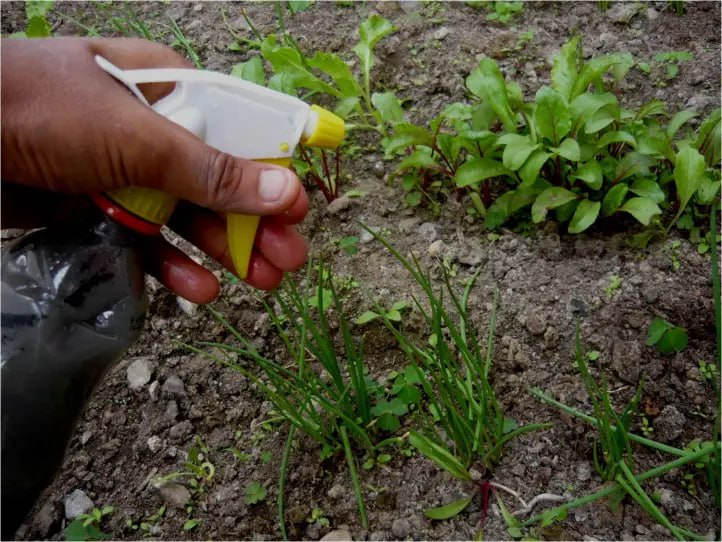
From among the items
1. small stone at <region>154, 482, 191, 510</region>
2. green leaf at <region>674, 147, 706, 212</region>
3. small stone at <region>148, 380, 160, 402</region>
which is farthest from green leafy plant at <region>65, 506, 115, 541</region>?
green leaf at <region>674, 147, 706, 212</region>

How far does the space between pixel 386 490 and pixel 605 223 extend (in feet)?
2.98

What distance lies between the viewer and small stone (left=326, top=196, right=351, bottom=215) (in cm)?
193

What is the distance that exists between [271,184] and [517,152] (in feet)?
2.38

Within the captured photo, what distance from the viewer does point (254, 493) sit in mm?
1448

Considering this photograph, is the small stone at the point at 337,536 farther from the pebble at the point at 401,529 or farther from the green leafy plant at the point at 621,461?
the green leafy plant at the point at 621,461

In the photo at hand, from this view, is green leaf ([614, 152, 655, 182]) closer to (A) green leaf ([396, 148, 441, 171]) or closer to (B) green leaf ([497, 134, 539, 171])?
(B) green leaf ([497, 134, 539, 171])

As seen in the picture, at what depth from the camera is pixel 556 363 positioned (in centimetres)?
154

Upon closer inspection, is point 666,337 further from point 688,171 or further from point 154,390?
point 154,390

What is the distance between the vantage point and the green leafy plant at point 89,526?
55.6 inches

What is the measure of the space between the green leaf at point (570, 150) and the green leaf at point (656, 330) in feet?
1.39

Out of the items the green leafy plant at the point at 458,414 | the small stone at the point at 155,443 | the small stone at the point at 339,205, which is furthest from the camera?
the small stone at the point at 339,205

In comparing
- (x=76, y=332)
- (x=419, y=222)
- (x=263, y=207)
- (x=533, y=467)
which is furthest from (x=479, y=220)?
(x=76, y=332)

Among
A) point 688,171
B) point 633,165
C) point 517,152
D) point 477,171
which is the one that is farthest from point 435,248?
point 688,171

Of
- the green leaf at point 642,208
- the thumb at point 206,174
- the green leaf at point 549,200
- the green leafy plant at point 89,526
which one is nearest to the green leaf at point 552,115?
the green leaf at point 549,200
